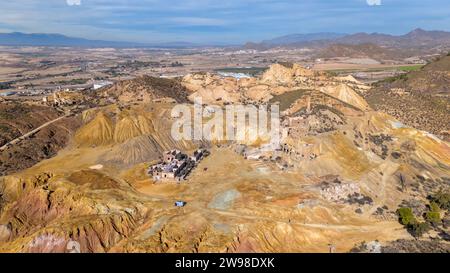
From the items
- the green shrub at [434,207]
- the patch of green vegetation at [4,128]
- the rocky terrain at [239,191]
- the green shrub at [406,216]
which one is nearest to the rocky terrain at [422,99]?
the rocky terrain at [239,191]

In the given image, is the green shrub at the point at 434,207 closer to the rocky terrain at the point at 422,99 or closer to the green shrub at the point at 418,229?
the green shrub at the point at 418,229

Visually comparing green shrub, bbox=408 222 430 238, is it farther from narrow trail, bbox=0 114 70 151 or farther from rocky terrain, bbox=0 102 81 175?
narrow trail, bbox=0 114 70 151

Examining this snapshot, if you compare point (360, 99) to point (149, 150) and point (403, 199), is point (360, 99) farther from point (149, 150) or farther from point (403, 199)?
point (149, 150)

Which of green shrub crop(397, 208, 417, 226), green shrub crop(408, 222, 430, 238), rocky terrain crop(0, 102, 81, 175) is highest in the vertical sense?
rocky terrain crop(0, 102, 81, 175)

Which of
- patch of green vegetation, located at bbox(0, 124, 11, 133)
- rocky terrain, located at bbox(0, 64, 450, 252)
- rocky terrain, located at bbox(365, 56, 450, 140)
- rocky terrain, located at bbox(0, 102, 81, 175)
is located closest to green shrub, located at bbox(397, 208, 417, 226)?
rocky terrain, located at bbox(0, 64, 450, 252)

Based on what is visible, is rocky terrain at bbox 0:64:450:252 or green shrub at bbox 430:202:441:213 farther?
green shrub at bbox 430:202:441:213

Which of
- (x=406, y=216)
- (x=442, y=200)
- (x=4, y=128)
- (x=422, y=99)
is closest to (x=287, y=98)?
(x=422, y=99)
